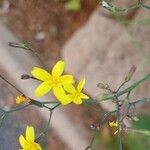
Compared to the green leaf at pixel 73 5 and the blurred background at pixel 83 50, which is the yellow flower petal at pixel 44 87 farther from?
the green leaf at pixel 73 5

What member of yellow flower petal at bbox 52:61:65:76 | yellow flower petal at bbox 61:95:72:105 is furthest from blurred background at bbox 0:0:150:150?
yellow flower petal at bbox 61:95:72:105

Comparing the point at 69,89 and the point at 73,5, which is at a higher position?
the point at 69,89

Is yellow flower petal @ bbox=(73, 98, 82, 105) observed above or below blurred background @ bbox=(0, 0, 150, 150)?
above

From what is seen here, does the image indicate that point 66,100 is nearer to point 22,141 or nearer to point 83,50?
point 22,141

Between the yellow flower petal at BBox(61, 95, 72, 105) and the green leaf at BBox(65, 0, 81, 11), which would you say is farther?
the green leaf at BBox(65, 0, 81, 11)

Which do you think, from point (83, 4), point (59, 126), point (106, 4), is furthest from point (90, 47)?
point (106, 4)

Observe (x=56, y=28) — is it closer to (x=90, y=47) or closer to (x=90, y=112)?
(x=90, y=47)

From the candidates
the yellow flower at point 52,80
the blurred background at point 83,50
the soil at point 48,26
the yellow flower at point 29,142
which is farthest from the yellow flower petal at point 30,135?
the soil at point 48,26

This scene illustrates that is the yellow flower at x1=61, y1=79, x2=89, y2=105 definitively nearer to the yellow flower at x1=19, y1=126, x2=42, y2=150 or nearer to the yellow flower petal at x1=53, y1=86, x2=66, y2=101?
the yellow flower petal at x1=53, y1=86, x2=66, y2=101

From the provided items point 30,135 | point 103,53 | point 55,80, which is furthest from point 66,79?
point 103,53
